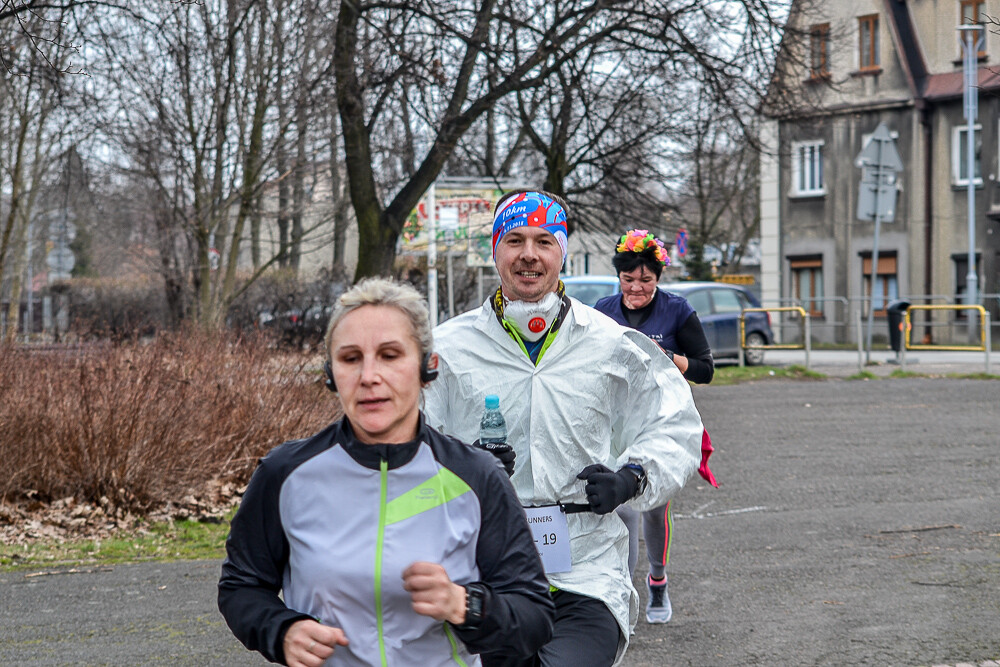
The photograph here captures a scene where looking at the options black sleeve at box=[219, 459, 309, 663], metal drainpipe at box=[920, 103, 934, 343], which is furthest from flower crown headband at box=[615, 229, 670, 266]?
metal drainpipe at box=[920, 103, 934, 343]

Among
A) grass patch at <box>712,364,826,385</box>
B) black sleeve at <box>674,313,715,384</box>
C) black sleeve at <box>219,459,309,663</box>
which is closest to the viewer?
black sleeve at <box>219,459,309,663</box>

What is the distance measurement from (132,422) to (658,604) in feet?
14.2

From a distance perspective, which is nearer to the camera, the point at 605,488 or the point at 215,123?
the point at 605,488

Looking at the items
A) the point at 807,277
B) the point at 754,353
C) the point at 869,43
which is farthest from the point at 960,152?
the point at 754,353

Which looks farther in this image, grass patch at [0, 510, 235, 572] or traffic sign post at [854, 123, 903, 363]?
traffic sign post at [854, 123, 903, 363]

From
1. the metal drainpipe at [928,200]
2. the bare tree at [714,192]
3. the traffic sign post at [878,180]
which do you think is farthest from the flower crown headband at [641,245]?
the metal drainpipe at [928,200]

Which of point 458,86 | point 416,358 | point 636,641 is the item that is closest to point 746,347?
point 458,86

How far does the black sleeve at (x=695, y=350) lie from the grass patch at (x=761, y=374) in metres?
13.3

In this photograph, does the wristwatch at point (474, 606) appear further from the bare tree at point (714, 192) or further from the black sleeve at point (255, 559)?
the bare tree at point (714, 192)

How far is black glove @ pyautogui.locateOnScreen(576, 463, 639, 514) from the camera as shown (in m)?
3.45

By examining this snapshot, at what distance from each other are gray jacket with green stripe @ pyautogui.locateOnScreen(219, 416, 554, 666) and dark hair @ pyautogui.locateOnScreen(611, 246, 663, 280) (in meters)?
4.36

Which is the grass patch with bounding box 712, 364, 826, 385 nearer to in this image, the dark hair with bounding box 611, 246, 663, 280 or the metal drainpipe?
the dark hair with bounding box 611, 246, 663, 280

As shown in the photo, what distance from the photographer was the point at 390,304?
2.81 meters

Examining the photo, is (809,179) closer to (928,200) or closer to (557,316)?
(928,200)
